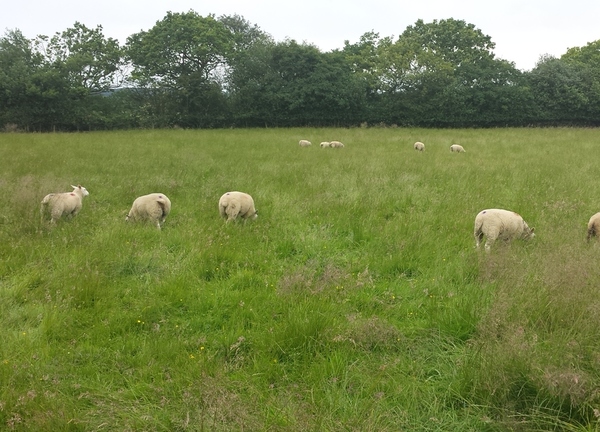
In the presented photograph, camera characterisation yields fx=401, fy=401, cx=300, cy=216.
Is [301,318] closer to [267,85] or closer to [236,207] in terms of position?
[236,207]

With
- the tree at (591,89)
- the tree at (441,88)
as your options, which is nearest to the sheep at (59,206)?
the tree at (441,88)

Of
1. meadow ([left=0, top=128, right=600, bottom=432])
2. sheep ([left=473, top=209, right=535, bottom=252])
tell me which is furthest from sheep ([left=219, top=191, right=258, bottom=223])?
sheep ([left=473, top=209, right=535, bottom=252])

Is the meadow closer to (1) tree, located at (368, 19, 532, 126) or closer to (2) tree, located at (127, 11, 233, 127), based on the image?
(2) tree, located at (127, 11, 233, 127)

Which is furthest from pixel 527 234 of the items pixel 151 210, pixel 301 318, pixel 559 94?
pixel 559 94

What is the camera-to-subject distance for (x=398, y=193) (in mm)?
9547

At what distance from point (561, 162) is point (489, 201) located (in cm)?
748

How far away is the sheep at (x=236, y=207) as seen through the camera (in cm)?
735

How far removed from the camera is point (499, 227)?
6.03 meters

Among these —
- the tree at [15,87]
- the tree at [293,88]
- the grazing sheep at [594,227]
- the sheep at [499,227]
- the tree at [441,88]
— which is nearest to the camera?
the sheep at [499,227]

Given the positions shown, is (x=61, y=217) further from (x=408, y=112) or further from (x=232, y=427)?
(x=408, y=112)

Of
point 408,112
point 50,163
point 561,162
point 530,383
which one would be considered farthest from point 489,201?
point 408,112

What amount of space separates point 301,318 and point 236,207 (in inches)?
151

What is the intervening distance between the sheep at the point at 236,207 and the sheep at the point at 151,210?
108 centimetres

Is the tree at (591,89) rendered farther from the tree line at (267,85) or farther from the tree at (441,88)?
the tree at (441,88)
